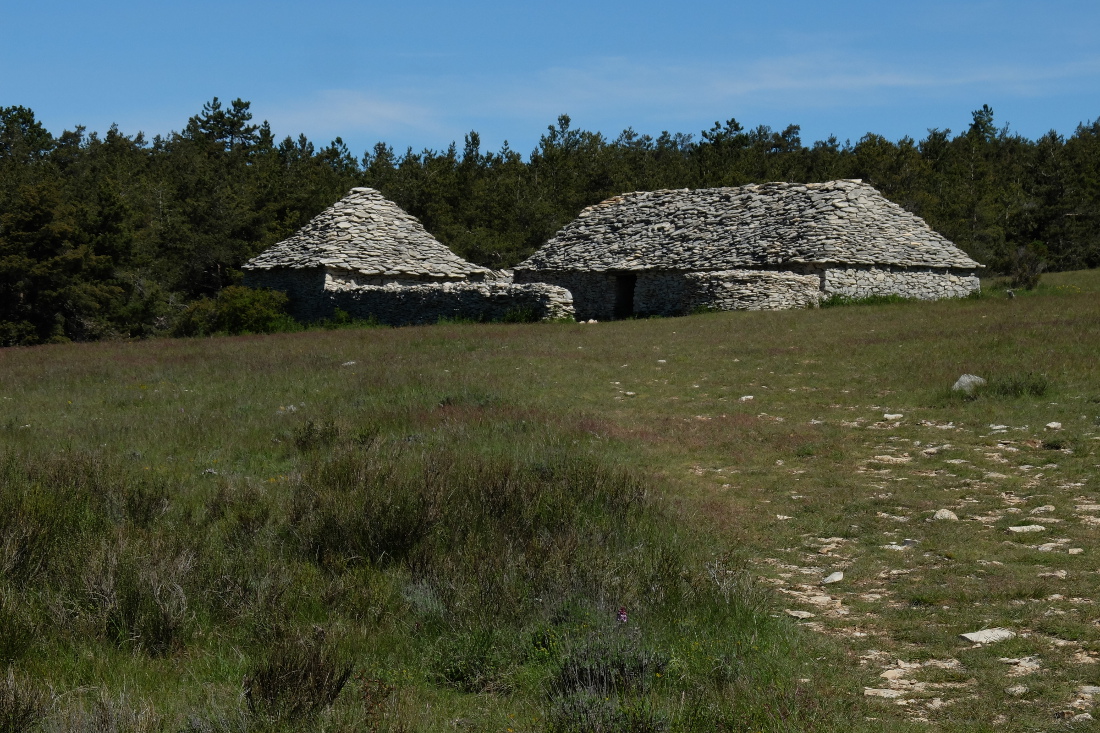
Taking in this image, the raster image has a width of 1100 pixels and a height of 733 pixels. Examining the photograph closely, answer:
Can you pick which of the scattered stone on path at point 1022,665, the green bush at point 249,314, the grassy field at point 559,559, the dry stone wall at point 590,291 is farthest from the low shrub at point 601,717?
the dry stone wall at point 590,291

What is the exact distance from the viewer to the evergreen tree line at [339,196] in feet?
114

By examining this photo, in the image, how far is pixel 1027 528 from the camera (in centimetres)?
678

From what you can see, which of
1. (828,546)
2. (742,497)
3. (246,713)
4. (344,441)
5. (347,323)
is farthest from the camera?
(347,323)

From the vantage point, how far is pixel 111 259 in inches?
1446

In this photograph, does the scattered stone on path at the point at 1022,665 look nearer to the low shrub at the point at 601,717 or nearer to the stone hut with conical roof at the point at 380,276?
the low shrub at the point at 601,717

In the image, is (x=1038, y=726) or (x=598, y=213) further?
(x=598, y=213)

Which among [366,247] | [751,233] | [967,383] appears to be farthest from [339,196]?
[967,383]

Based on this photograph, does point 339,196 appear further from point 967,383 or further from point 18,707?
point 18,707

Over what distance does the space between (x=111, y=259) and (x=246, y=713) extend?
36.8 metres

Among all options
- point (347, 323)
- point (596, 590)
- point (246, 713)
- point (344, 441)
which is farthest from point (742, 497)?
point (347, 323)

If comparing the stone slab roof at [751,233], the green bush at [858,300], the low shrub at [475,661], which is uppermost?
the stone slab roof at [751,233]

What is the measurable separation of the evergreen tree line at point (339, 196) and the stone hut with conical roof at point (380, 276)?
16.2ft

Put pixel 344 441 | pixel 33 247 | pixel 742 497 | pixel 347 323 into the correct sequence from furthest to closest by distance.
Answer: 1. pixel 33 247
2. pixel 347 323
3. pixel 344 441
4. pixel 742 497

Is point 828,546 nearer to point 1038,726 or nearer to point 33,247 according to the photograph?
point 1038,726
